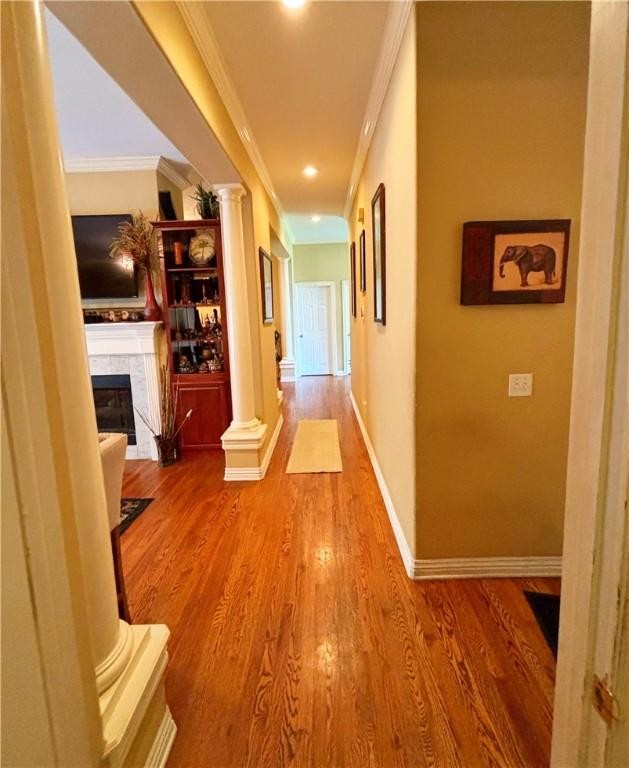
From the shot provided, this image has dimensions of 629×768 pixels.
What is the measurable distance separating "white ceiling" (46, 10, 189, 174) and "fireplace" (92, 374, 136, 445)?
2191 millimetres

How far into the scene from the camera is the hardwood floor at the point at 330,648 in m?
1.32

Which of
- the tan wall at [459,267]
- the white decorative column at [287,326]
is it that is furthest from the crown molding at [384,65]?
the white decorative column at [287,326]

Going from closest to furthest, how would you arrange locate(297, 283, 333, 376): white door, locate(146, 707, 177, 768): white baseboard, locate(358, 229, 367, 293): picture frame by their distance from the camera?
locate(146, 707, 177, 768): white baseboard → locate(358, 229, 367, 293): picture frame → locate(297, 283, 333, 376): white door

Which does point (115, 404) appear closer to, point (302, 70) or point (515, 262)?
point (302, 70)

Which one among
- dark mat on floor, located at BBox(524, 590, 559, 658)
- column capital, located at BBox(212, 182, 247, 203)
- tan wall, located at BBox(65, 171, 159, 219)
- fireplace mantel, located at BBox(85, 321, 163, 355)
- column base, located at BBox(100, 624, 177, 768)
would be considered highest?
tan wall, located at BBox(65, 171, 159, 219)

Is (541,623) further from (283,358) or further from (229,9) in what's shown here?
(283,358)

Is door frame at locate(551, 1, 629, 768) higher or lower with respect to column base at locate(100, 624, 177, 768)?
higher

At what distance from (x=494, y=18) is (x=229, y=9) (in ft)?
3.91

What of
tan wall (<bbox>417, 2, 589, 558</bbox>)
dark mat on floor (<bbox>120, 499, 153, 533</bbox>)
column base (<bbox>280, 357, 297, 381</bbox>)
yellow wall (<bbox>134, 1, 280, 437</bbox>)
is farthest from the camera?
column base (<bbox>280, 357, 297, 381</bbox>)

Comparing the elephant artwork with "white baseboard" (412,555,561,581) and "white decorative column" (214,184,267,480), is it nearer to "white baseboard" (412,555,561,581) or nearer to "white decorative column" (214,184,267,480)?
"white baseboard" (412,555,561,581)

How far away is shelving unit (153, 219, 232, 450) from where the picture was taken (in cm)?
407

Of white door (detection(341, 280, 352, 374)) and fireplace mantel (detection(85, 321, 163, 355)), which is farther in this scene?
white door (detection(341, 280, 352, 374))

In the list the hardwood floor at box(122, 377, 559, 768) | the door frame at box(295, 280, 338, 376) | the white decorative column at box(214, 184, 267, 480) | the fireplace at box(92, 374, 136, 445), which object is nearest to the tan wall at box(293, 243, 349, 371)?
the door frame at box(295, 280, 338, 376)

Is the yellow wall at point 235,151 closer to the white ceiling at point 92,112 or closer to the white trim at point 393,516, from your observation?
the white ceiling at point 92,112
